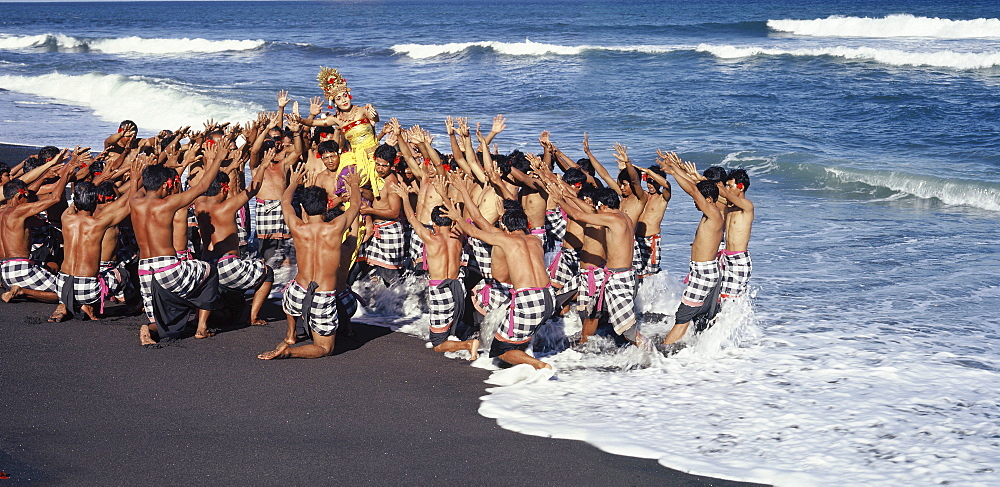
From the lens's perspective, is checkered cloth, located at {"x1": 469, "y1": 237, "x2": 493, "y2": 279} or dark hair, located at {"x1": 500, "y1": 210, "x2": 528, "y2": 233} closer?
dark hair, located at {"x1": 500, "y1": 210, "x2": 528, "y2": 233}

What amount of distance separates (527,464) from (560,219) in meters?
4.42

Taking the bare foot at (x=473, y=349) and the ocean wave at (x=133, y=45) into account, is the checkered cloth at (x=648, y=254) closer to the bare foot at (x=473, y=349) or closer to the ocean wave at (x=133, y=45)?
the bare foot at (x=473, y=349)

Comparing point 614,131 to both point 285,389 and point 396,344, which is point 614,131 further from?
point 285,389

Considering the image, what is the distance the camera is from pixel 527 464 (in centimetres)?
623

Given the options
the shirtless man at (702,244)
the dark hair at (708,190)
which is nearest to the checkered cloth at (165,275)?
the shirtless man at (702,244)

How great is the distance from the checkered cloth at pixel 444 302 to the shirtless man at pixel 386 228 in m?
1.58

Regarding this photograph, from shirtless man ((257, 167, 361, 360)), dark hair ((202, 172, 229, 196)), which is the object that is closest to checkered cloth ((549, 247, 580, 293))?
shirtless man ((257, 167, 361, 360))

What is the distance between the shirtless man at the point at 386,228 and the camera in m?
9.88

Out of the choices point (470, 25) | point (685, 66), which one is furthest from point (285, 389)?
point (470, 25)

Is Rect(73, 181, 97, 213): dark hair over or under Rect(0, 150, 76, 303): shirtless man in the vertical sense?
over

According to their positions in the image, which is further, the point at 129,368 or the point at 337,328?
the point at 337,328

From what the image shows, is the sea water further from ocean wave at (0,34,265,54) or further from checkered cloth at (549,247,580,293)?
ocean wave at (0,34,265,54)

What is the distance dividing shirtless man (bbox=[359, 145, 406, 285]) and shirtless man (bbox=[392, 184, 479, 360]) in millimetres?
1303

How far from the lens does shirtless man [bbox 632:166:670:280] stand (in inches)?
376
